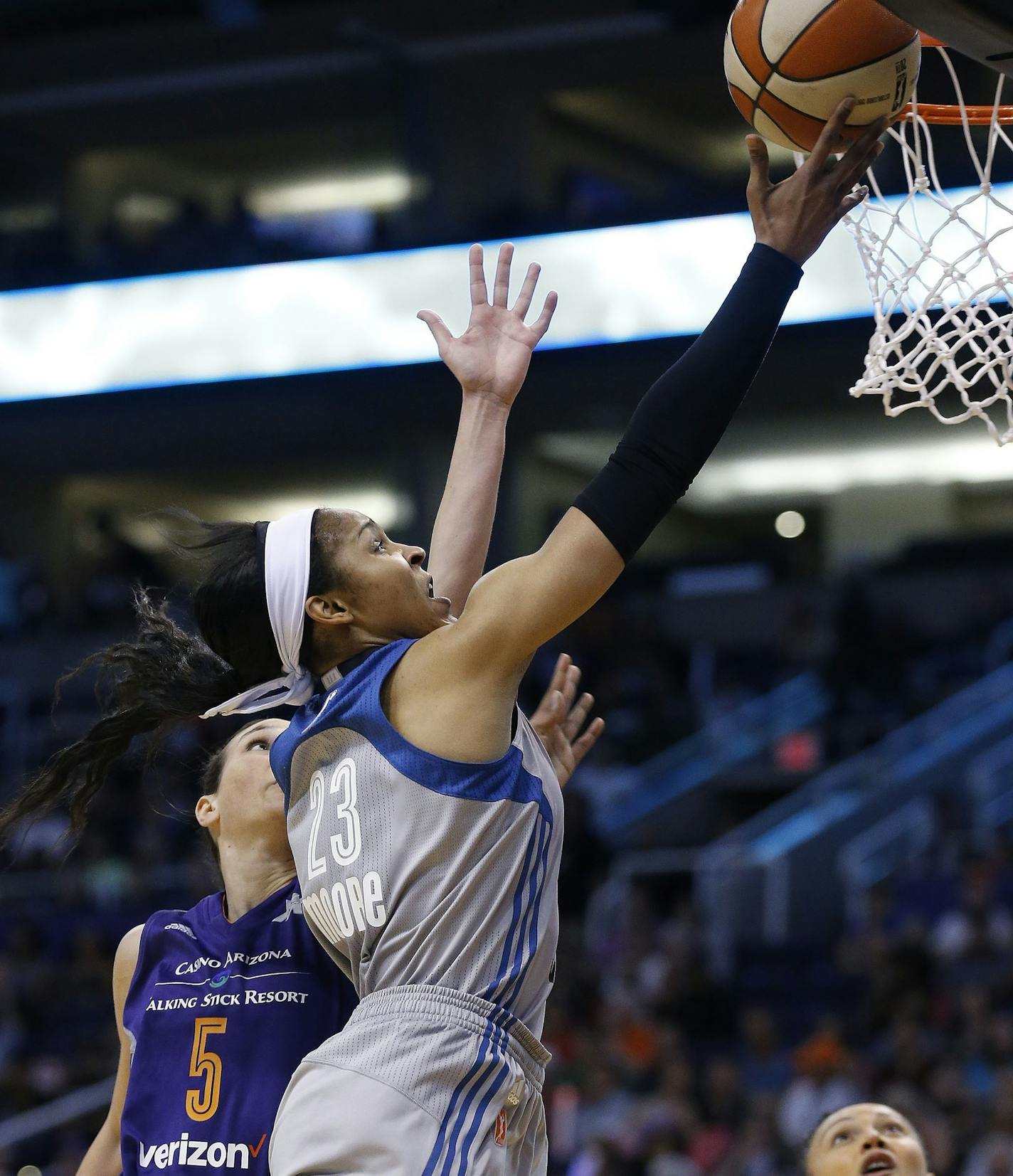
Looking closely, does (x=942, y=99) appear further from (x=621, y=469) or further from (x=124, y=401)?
(x=124, y=401)

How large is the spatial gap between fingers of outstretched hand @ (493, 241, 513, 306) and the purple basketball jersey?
102cm

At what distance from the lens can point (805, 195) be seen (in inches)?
83.1

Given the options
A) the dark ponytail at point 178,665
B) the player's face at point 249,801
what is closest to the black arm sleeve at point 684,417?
the dark ponytail at point 178,665

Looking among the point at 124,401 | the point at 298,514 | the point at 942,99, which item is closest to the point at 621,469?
the point at 298,514

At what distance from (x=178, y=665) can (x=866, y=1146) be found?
1.55m

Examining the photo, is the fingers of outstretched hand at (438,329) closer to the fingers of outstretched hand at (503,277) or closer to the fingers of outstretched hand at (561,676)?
the fingers of outstretched hand at (503,277)

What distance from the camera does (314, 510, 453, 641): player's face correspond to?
95.6 inches

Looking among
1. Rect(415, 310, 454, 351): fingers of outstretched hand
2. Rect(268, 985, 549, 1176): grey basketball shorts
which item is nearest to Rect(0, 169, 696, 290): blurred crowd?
Rect(415, 310, 454, 351): fingers of outstretched hand

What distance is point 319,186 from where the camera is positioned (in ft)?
55.3

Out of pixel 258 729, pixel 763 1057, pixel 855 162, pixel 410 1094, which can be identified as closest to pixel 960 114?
pixel 855 162

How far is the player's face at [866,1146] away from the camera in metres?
3.11

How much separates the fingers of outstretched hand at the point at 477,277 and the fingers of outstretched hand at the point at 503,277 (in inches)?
0.8

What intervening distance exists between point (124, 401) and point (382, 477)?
197 inches

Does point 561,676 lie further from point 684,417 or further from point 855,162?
point 855,162
